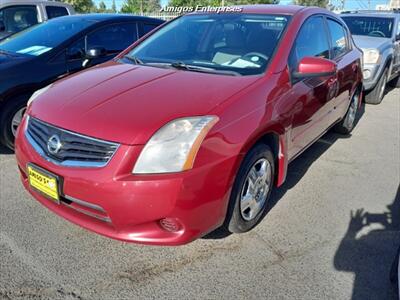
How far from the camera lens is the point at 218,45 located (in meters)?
3.23

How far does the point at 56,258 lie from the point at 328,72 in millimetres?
2479

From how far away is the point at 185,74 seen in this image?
282cm

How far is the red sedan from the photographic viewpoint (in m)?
2.08

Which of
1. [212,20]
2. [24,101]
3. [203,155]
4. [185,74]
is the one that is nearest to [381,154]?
[212,20]

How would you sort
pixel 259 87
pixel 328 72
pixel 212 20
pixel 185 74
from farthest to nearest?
pixel 212 20 < pixel 328 72 < pixel 185 74 < pixel 259 87

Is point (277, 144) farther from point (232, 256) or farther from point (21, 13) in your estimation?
point (21, 13)

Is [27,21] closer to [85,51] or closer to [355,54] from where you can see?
[85,51]

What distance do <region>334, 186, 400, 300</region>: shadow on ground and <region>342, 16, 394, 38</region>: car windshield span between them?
5466 millimetres

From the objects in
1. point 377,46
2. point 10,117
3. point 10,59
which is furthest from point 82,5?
point 10,117

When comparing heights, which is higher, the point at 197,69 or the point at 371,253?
the point at 197,69

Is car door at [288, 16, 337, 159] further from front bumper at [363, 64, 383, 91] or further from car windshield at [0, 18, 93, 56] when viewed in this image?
front bumper at [363, 64, 383, 91]

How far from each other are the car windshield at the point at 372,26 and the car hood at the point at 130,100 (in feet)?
20.1

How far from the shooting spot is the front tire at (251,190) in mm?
2461

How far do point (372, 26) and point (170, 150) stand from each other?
7172 mm
